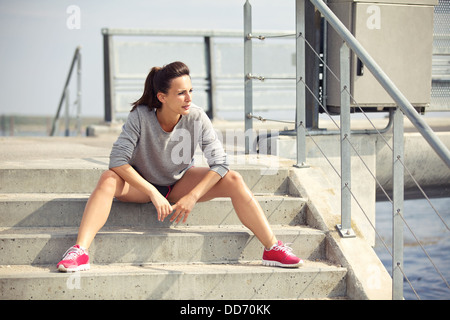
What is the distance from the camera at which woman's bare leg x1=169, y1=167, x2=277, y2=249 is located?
345cm

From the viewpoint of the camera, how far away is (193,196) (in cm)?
340

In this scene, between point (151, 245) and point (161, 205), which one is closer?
point (161, 205)

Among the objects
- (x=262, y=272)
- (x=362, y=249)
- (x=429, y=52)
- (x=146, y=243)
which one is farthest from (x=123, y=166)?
(x=429, y=52)

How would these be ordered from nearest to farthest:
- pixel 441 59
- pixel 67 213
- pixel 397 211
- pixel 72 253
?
1. pixel 397 211
2. pixel 72 253
3. pixel 67 213
4. pixel 441 59

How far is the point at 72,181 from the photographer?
13.4ft

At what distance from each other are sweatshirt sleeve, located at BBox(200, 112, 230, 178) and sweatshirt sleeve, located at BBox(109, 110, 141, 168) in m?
0.38

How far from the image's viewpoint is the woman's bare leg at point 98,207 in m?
3.30

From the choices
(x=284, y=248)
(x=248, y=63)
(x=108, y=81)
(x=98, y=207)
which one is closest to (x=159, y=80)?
(x=98, y=207)

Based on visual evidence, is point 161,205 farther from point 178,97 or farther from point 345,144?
point 345,144

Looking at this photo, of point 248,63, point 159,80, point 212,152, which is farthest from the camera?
point 248,63

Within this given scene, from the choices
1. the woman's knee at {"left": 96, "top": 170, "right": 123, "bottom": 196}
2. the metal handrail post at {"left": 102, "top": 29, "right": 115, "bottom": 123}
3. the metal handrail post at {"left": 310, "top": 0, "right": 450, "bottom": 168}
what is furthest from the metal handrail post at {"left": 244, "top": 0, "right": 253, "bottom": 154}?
the metal handrail post at {"left": 102, "top": 29, "right": 115, "bottom": 123}

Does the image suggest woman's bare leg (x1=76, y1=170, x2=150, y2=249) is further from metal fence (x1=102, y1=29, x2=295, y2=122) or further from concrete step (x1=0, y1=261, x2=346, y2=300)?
metal fence (x1=102, y1=29, x2=295, y2=122)

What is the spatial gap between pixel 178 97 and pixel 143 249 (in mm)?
885
